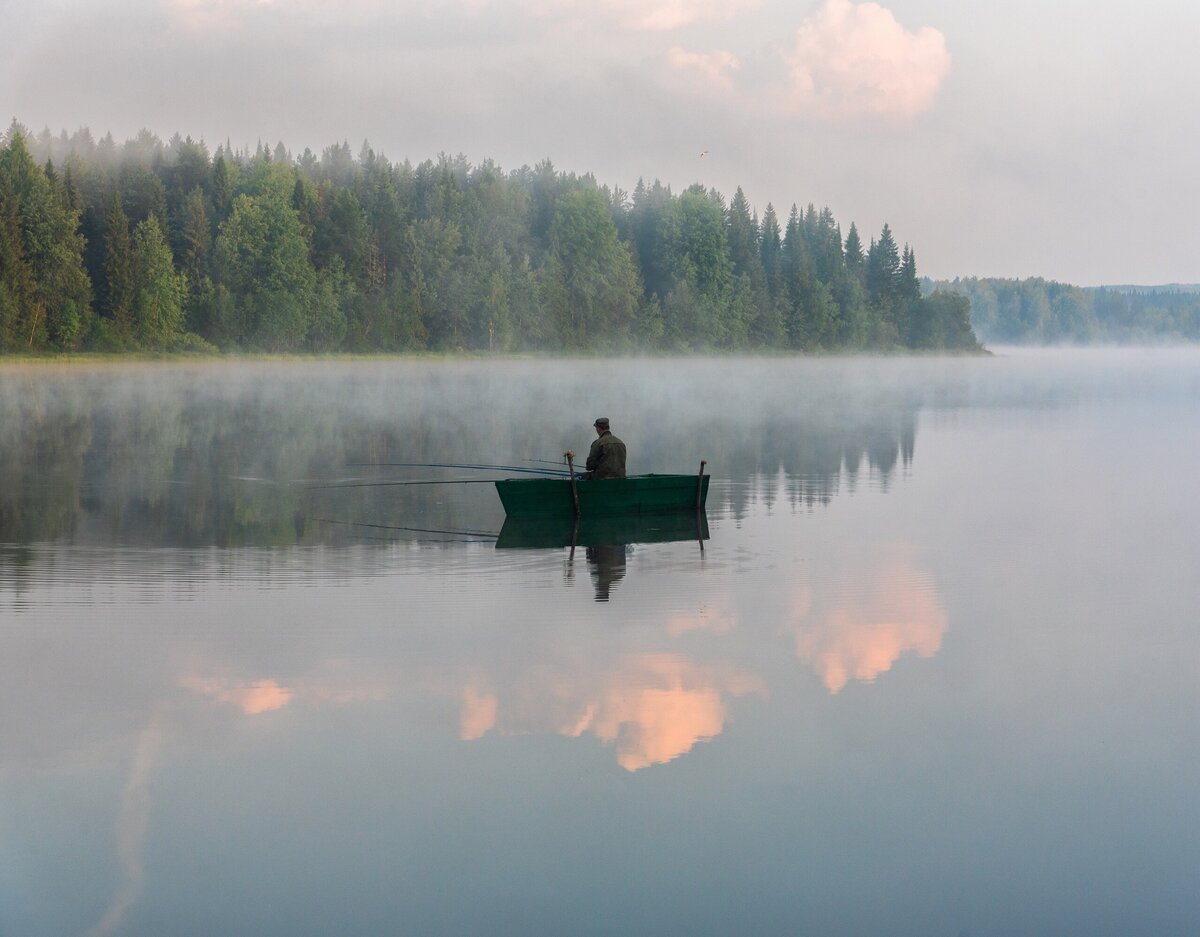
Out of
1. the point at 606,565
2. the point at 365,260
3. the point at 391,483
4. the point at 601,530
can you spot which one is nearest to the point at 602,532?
the point at 601,530

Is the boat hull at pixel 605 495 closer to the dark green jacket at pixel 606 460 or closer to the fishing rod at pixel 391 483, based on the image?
the dark green jacket at pixel 606 460

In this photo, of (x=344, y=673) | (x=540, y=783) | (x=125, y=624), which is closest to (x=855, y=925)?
(x=540, y=783)

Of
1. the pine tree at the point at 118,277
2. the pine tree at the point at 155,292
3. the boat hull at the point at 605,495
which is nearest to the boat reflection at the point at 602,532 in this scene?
the boat hull at the point at 605,495

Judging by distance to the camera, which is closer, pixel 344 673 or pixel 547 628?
pixel 344 673

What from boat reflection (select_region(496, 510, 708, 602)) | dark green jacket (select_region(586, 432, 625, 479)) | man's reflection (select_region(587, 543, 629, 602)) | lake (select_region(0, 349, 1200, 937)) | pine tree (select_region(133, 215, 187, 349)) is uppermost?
pine tree (select_region(133, 215, 187, 349))

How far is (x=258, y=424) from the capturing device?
49.6 metres

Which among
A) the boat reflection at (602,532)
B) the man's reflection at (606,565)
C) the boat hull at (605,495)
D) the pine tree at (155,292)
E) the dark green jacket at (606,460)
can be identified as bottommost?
the man's reflection at (606,565)

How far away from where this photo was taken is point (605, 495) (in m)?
23.1

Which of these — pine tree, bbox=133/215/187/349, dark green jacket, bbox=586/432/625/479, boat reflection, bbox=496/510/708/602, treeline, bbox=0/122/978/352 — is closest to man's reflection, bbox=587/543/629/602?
boat reflection, bbox=496/510/708/602

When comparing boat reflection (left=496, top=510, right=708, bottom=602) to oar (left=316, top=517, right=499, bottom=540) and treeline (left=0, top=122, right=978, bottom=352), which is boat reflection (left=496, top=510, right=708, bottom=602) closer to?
oar (left=316, top=517, right=499, bottom=540)

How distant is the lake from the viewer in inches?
340

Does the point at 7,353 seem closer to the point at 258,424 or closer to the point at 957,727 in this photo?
the point at 258,424

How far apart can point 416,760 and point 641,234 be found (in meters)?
149

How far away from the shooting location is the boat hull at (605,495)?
75.3ft
